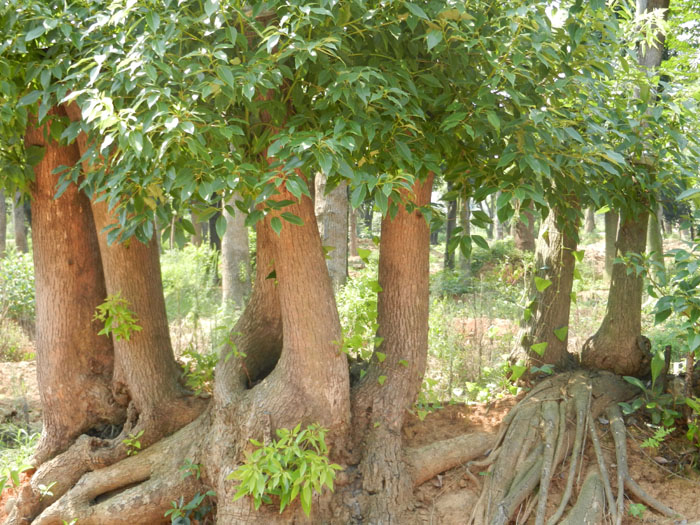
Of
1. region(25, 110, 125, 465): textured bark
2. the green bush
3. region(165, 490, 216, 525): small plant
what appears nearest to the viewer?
region(165, 490, 216, 525): small plant

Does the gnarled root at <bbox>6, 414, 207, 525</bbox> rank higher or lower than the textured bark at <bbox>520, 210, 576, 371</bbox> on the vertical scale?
lower

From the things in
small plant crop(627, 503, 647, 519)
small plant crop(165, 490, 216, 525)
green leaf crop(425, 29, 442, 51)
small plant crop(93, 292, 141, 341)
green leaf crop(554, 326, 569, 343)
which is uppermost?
green leaf crop(425, 29, 442, 51)

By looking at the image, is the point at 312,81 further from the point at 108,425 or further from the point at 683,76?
the point at 108,425

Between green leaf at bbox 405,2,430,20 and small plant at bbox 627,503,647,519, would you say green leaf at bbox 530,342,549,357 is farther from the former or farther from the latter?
green leaf at bbox 405,2,430,20

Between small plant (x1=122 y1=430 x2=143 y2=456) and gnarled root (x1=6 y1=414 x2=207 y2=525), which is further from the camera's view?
small plant (x1=122 y1=430 x2=143 y2=456)

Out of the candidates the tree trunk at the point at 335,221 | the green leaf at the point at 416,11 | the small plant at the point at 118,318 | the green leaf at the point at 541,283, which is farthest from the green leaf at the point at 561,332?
the small plant at the point at 118,318

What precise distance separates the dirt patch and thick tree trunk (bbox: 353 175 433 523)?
12.3 feet

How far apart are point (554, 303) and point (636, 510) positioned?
1.83 meters

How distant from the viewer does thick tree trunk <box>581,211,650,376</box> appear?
16.1 ft

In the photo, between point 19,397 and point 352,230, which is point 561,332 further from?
point 352,230

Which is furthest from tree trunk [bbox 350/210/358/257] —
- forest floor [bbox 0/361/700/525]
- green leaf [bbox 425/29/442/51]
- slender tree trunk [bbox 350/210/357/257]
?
green leaf [bbox 425/29/442/51]

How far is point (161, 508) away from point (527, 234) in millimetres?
10908

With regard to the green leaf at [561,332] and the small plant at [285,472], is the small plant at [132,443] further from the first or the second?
the green leaf at [561,332]

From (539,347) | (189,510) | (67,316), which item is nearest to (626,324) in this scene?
(539,347)
